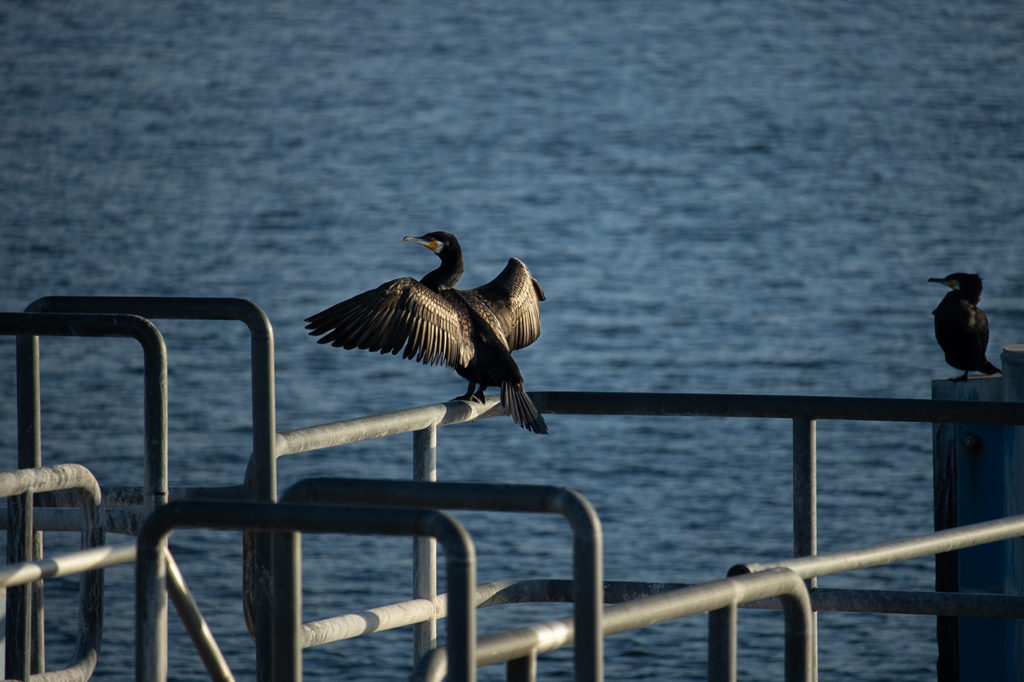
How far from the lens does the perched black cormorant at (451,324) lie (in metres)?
5.35

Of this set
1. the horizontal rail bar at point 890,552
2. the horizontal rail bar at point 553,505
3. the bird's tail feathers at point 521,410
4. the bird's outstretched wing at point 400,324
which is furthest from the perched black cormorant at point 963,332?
the horizontal rail bar at point 553,505

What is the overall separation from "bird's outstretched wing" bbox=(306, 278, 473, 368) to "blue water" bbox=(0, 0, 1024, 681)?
5.76 m

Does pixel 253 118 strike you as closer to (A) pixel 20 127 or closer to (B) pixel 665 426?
(A) pixel 20 127

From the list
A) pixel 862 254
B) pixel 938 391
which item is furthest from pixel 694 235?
→ pixel 938 391

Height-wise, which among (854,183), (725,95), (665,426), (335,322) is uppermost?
(725,95)

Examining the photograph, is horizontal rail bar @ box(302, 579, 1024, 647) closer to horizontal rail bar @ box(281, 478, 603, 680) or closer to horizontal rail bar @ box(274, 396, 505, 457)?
horizontal rail bar @ box(274, 396, 505, 457)

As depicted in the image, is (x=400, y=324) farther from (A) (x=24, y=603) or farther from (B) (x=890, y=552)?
(B) (x=890, y=552)

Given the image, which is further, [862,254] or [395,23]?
Answer: [395,23]

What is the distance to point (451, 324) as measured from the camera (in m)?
5.70

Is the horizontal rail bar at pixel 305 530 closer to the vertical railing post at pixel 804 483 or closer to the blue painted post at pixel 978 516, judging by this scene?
the vertical railing post at pixel 804 483

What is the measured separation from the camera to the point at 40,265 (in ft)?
89.9

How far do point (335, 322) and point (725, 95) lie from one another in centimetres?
3970

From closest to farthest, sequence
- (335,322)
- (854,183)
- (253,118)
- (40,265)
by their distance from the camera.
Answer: (335,322) < (40,265) < (854,183) < (253,118)

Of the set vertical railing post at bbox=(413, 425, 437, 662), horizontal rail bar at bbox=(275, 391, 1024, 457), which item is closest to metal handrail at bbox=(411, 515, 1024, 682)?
horizontal rail bar at bbox=(275, 391, 1024, 457)
